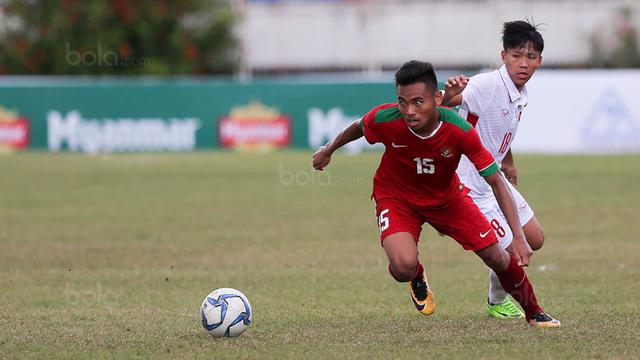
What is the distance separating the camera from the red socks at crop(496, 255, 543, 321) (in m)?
7.36

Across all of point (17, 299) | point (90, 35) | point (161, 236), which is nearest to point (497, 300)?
point (17, 299)

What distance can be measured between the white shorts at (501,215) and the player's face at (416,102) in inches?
50.0

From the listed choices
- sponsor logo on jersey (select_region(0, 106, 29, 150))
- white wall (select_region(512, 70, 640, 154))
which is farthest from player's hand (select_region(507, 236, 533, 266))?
sponsor logo on jersey (select_region(0, 106, 29, 150))

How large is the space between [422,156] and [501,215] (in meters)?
1.13

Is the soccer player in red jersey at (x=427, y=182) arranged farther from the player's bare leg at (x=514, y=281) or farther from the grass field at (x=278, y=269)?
the grass field at (x=278, y=269)

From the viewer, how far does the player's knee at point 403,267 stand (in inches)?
282

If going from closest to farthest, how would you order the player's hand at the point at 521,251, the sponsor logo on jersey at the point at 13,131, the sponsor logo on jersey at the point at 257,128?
the player's hand at the point at 521,251
the sponsor logo on jersey at the point at 257,128
the sponsor logo on jersey at the point at 13,131

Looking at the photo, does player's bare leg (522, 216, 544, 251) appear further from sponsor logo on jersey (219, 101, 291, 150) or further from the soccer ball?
sponsor logo on jersey (219, 101, 291, 150)

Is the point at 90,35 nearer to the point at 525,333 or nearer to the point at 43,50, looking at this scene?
the point at 43,50

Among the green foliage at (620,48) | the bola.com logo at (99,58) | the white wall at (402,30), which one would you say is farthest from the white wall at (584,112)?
the bola.com logo at (99,58)

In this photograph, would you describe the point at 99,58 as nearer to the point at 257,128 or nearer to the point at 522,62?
the point at 257,128

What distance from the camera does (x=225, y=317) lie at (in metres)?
7.02

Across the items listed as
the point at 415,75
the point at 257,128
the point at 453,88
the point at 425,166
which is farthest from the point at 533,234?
the point at 257,128

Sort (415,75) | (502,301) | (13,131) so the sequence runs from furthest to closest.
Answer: (13,131), (502,301), (415,75)
